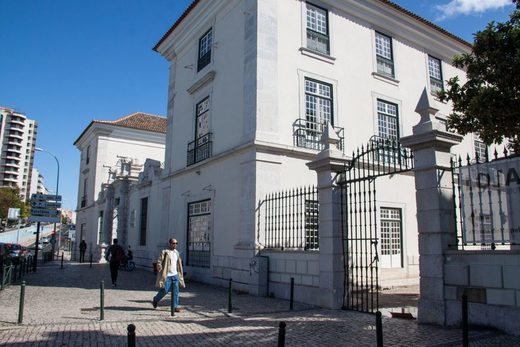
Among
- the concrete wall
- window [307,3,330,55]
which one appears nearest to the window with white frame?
window [307,3,330,55]

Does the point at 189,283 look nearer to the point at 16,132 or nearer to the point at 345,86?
the point at 345,86

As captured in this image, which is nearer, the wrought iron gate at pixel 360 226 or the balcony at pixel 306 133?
the wrought iron gate at pixel 360 226

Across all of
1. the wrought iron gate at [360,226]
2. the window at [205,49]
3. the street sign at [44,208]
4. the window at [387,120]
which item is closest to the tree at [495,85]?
the wrought iron gate at [360,226]

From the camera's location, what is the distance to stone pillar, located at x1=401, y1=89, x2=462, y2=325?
7562 millimetres

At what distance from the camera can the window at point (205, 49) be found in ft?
57.8

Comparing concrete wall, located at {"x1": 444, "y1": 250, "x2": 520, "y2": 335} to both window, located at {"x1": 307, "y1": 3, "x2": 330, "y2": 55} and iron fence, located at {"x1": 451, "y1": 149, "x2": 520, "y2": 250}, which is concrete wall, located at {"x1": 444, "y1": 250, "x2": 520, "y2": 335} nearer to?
iron fence, located at {"x1": 451, "y1": 149, "x2": 520, "y2": 250}

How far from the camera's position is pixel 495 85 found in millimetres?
10195

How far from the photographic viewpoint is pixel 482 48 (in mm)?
10188

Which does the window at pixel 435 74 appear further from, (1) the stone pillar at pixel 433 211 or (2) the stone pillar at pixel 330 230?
(1) the stone pillar at pixel 433 211

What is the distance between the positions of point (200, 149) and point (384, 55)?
8582mm

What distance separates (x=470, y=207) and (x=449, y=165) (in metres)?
0.90

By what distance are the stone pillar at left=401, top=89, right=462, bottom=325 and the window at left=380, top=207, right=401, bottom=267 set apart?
8.28m

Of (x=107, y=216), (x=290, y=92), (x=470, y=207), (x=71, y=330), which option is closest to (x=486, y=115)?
(x=470, y=207)

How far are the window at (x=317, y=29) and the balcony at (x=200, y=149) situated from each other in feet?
16.7
